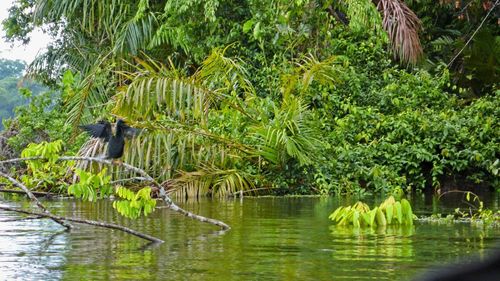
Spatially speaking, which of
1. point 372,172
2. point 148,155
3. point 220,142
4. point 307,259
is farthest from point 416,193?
point 307,259

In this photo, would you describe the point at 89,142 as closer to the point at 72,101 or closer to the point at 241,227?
the point at 72,101

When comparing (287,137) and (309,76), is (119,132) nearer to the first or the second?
(287,137)

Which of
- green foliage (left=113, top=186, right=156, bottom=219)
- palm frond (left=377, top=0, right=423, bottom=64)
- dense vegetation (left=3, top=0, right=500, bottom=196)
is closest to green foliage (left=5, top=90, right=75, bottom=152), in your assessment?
dense vegetation (left=3, top=0, right=500, bottom=196)

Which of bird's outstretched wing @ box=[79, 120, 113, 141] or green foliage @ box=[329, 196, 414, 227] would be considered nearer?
green foliage @ box=[329, 196, 414, 227]

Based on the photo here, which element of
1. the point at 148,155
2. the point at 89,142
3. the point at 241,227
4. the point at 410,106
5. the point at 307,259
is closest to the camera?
the point at 307,259

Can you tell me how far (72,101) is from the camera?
1658 centimetres

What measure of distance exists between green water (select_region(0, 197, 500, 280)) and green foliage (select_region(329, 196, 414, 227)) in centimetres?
13

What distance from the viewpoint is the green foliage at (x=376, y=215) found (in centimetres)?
737

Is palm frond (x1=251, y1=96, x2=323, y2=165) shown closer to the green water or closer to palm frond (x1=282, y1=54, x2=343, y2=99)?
palm frond (x1=282, y1=54, x2=343, y2=99)

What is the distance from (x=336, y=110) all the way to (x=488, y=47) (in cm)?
358

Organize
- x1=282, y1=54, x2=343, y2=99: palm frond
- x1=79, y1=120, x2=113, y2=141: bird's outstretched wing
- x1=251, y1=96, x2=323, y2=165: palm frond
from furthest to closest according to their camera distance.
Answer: x1=282, y1=54, x2=343, y2=99: palm frond
x1=251, y1=96, x2=323, y2=165: palm frond
x1=79, y1=120, x2=113, y2=141: bird's outstretched wing

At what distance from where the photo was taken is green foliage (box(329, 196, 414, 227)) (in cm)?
737

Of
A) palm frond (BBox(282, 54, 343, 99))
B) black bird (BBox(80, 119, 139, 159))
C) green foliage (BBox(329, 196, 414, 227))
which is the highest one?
palm frond (BBox(282, 54, 343, 99))

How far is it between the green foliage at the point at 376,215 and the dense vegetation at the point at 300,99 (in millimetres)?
4933
